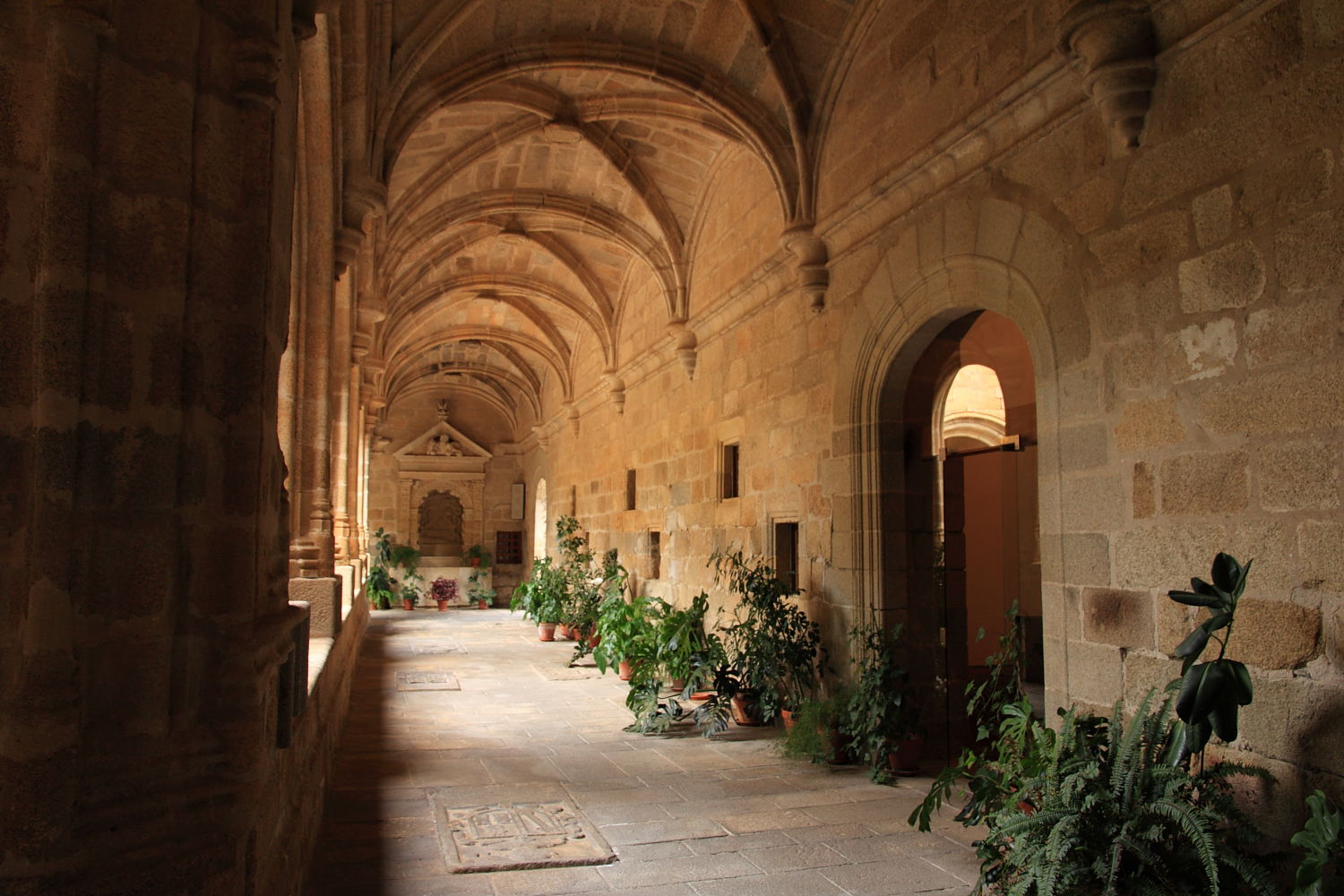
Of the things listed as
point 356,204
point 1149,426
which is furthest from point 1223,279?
point 356,204

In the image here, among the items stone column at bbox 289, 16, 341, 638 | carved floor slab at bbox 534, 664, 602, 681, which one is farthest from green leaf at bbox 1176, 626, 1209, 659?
carved floor slab at bbox 534, 664, 602, 681

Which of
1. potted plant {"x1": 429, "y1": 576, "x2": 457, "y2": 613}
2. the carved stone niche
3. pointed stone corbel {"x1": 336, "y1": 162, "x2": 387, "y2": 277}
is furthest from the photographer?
the carved stone niche

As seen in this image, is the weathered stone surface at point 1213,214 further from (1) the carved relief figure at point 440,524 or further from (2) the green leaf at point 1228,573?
(1) the carved relief figure at point 440,524

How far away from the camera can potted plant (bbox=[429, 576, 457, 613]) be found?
20562 mm

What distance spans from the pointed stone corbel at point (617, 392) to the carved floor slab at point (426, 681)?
4.63 metres

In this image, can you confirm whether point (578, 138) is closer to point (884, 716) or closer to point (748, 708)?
point (748, 708)

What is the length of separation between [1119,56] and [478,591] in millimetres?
18886

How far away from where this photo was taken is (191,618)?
2.01m

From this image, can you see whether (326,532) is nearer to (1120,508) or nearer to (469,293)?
(1120,508)

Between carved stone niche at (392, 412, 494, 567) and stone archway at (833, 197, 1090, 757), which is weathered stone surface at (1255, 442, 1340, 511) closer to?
stone archway at (833, 197, 1090, 757)

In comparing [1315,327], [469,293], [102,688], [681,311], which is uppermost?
[469,293]

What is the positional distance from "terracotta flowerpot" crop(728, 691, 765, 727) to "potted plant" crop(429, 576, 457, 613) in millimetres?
14607

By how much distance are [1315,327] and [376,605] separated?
18723mm

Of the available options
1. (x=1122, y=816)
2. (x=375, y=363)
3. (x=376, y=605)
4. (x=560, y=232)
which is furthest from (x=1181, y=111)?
(x=376, y=605)
